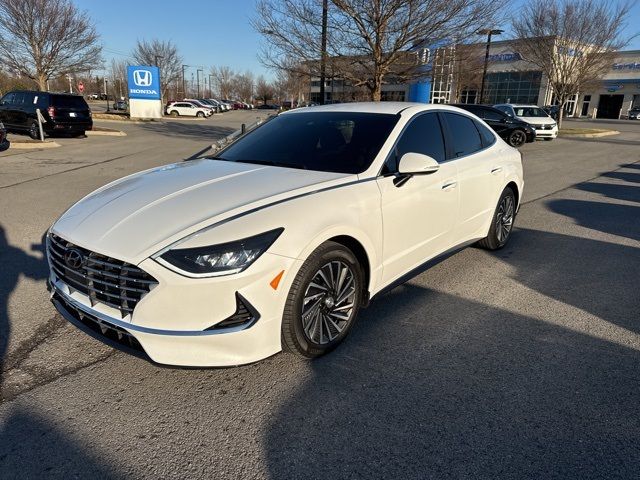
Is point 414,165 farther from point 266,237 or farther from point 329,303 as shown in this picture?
point 266,237

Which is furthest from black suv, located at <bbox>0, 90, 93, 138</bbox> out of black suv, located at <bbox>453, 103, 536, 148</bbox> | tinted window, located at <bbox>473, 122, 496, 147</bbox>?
tinted window, located at <bbox>473, 122, 496, 147</bbox>

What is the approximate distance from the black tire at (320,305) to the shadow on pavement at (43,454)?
1.14 meters

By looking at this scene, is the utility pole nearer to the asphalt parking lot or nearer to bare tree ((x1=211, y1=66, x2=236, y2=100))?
the asphalt parking lot

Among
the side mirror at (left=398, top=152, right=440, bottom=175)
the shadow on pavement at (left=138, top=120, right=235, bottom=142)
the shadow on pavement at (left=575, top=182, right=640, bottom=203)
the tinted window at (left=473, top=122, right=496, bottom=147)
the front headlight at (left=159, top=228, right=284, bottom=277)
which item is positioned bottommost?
the shadow on pavement at (left=138, top=120, right=235, bottom=142)

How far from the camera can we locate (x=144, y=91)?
33.3 metres

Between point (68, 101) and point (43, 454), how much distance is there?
63.4ft

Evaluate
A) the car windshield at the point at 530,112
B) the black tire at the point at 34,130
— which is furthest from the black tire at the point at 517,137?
the black tire at the point at 34,130

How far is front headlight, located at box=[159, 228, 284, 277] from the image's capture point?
241 cm

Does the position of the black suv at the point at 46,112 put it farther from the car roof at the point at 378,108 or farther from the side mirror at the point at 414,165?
the side mirror at the point at 414,165

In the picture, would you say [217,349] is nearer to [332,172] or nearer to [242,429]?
[242,429]

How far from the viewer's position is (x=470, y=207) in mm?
4477

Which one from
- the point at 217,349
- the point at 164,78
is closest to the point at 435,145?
the point at 217,349

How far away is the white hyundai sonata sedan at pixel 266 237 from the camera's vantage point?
96.2 inches

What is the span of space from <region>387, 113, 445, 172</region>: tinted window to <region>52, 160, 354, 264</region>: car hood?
63cm
